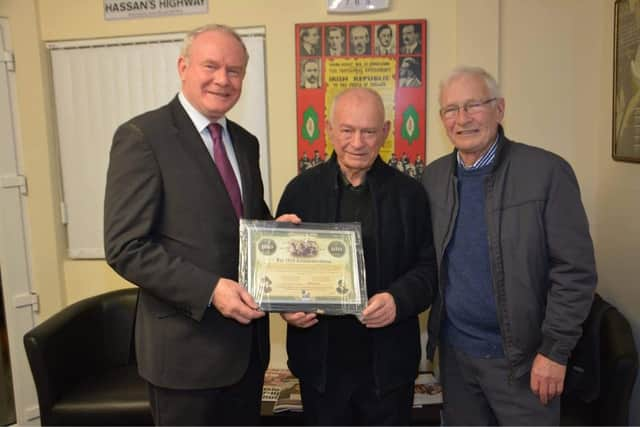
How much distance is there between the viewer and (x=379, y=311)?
5.40ft

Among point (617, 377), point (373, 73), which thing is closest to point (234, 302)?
point (617, 377)

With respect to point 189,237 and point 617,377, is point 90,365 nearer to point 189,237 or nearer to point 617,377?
point 189,237

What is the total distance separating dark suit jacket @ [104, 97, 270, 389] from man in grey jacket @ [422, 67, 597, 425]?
0.79 metres

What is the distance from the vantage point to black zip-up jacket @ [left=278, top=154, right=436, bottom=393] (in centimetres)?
178

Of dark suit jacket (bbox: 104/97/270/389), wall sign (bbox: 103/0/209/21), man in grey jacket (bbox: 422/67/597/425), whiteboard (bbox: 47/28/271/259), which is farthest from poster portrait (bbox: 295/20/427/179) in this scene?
dark suit jacket (bbox: 104/97/270/389)

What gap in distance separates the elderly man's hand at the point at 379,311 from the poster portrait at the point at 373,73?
1.56 m

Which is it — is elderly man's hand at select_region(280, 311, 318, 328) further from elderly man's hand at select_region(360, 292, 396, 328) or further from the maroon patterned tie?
the maroon patterned tie

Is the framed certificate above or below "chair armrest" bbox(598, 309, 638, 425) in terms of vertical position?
above

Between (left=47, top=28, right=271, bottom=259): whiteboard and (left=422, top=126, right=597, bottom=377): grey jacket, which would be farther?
(left=47, top=28, right=271, bottom=259): whiteboard

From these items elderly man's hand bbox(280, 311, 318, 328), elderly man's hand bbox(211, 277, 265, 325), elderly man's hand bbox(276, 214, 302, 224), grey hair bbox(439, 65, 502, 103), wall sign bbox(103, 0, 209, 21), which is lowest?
elderly man's hand bbox(280, 311, 318, 328)

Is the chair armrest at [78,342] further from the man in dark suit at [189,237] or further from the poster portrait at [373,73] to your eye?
the poster portrait at [373,73]

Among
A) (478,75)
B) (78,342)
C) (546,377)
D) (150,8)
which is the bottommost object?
(78,342)

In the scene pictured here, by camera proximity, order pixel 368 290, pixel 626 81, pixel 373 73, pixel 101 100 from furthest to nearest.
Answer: pixel 101 100
pixel 373 73
pixel 626 81
pixel 368 290

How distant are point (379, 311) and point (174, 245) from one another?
2.28 ft
